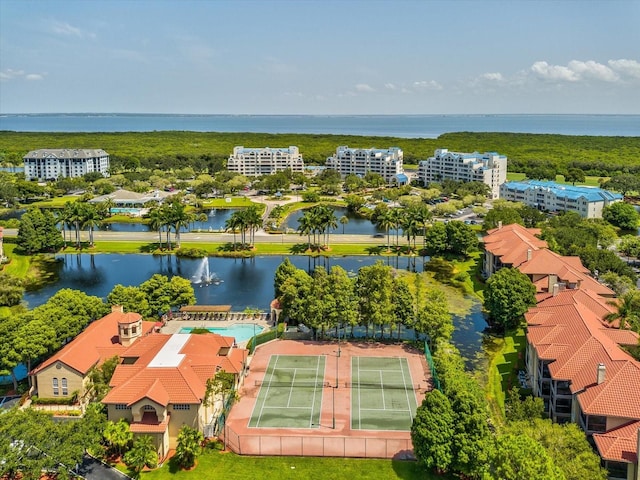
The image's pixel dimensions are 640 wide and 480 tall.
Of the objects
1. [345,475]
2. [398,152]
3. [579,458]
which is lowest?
[345,475]

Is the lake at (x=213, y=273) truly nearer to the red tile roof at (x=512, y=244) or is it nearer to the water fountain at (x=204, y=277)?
the water fountain at (x=204, y=277)

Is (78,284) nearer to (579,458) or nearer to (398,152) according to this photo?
(579,458)

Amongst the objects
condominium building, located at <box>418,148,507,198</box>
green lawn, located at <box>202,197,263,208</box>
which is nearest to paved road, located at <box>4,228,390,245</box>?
green lawn, located at <box>202,197,263,208</box>

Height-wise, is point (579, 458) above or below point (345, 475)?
above

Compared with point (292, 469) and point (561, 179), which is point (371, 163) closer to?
point (561, 179)

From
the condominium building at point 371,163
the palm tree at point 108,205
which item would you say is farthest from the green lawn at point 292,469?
the condominium building at point 371,163

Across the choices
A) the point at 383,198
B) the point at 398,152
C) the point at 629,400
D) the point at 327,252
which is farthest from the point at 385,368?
the point at 398,152
